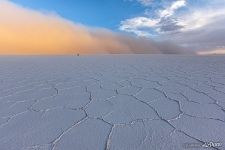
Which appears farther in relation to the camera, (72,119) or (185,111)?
(185,111)

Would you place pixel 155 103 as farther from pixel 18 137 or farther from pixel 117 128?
pixel 18 137

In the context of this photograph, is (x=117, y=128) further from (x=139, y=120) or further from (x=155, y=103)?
(x=155, y=103)

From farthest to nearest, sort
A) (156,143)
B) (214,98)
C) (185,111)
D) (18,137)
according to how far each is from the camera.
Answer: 1. (214,98)
2. (185,111)
3. (18,137)
4. (156,143)

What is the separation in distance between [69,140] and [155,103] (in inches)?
40.7

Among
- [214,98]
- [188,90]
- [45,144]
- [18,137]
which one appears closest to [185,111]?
[214,98]

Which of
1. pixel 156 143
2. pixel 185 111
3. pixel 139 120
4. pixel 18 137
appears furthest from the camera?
pixel 185 111

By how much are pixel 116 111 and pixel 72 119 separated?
→ 0.41 m

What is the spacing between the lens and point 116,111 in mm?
1879

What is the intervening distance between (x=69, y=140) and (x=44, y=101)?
3.29 ft

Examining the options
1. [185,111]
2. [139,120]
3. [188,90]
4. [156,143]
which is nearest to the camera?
[156,143]

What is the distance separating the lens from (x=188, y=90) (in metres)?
2.62

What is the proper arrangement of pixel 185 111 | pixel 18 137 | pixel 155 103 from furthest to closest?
pixel 155 103
pixel 185 111
pixel 18 137

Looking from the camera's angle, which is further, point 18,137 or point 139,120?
point 139,120

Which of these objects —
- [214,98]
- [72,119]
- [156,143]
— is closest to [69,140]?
[72,119]
